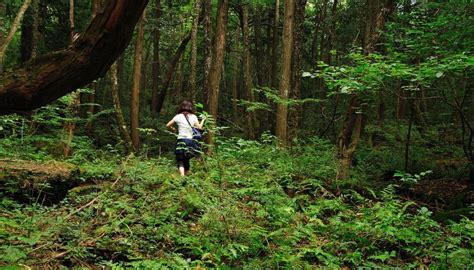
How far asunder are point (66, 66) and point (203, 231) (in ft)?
9.50

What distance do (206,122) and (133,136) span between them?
1094 centimetres

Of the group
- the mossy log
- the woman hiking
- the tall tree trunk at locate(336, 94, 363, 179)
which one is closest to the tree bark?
the mossy log

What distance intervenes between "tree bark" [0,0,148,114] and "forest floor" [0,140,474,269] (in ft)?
5.09

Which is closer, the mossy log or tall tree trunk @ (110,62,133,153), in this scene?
the mossy log

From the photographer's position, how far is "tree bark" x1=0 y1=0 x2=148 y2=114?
307cm

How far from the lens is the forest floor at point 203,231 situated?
4.25 m

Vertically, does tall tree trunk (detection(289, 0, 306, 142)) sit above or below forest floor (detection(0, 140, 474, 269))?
above

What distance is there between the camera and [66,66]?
3145mm

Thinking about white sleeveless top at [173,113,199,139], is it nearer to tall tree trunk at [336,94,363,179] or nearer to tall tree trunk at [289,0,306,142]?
tall tree trunk at [336,94,363,179]

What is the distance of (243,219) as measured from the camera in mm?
5559

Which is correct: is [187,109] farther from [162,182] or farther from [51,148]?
[51,148]

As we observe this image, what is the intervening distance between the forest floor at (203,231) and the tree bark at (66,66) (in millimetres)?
1552

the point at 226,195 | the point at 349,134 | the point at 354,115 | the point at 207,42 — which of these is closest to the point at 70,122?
the point at 207,42

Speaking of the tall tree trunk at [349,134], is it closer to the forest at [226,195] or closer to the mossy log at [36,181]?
the forest at [226,195]
